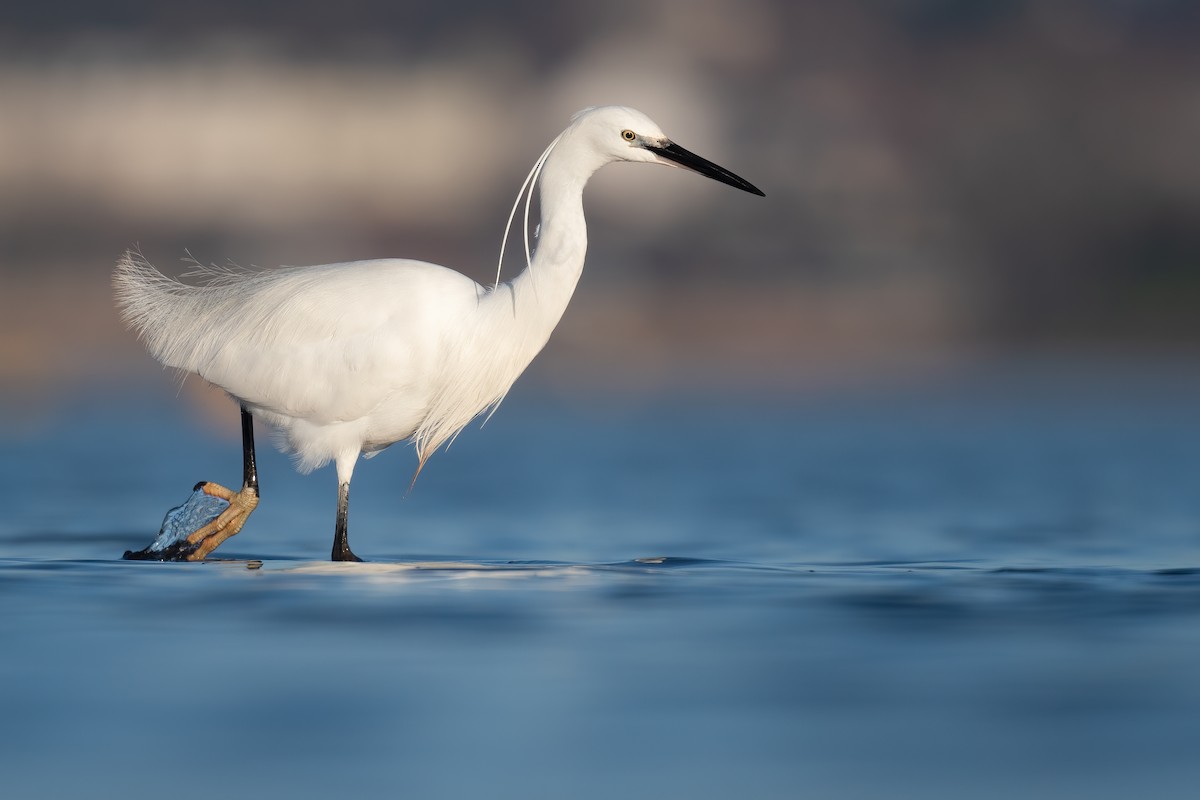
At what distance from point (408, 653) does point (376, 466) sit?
12.1 meters

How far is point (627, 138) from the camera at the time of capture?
10031 mm

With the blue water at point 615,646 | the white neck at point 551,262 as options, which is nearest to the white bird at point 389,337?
the white neck at point 551,262

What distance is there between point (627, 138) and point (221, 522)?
11.3ft

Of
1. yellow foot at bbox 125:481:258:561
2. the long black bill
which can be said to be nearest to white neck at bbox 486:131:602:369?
the long black bill

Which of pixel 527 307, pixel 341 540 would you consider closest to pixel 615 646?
pixel 341 540

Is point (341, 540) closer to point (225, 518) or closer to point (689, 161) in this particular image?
point (225, 518)

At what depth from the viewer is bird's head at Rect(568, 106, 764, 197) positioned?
995cm

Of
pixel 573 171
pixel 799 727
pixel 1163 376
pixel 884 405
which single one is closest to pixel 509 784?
pixel 799 727

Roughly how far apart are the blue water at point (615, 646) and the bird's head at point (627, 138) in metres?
2.38

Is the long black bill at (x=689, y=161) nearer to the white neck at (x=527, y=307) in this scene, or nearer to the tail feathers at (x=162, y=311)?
the white neck at (x=527, y=307)

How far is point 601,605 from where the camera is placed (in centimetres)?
785

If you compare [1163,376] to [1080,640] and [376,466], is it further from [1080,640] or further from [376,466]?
[1080,640]

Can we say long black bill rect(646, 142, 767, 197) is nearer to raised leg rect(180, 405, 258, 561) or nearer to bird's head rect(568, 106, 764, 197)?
bird's head rect(568, 106, 764, 197)

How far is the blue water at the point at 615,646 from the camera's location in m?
5.11
